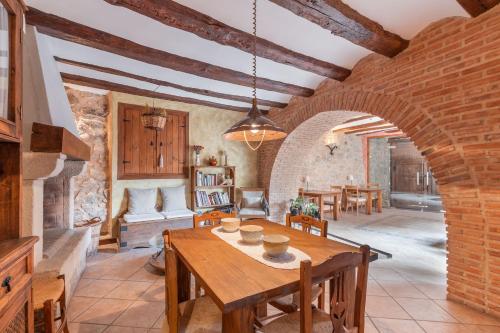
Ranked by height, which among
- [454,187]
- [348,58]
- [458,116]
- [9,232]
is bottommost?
[9,232]

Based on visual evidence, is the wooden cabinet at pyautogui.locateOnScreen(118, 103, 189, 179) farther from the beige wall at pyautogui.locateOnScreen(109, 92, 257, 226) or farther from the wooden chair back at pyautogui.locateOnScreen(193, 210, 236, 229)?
the wooden chair back at pyautogui.locateOnScreen(193, 210, 236, 229)

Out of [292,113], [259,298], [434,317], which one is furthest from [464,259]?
[292,113]

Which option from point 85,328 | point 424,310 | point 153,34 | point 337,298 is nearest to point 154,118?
point 153,34

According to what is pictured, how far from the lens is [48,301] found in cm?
148

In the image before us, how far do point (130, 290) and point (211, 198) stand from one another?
97.9 inches

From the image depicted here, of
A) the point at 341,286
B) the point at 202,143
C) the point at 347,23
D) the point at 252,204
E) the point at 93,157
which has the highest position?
the point at 347,23

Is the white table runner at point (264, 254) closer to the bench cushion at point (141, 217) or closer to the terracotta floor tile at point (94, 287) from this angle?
the terracotta floor tile at point (94, 287)

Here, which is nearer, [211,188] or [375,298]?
[375,298]

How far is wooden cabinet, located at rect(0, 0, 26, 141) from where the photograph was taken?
1.24 metres

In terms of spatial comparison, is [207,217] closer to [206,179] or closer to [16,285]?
[16,285]

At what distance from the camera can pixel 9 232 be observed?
1.32 meters

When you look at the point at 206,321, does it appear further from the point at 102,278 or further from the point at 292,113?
the point at 292,113

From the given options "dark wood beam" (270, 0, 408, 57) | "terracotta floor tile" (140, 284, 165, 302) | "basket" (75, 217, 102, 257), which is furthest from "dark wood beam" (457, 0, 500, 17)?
"basket" (75, 217, 102, 257)

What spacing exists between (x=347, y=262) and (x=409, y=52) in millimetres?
2430
